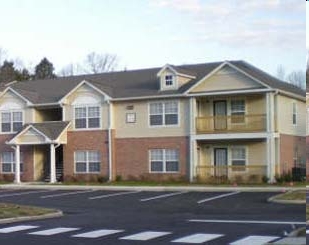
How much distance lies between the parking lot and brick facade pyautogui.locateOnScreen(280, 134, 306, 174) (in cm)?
865

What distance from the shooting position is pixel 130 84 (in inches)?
1583

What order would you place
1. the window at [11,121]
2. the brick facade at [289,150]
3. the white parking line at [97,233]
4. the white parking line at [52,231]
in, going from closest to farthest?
the white parking line at [97,233] → the white parking line at [52,231] → the brick facade at [289,150] → the window at [11,121]

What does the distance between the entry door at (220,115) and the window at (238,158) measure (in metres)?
1.62

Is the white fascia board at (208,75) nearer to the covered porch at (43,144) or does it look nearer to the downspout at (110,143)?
the downspout at (110,143)

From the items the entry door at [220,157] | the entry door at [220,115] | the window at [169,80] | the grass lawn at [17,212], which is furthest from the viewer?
the window at [169,80]

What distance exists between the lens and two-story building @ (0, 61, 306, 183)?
3506cm

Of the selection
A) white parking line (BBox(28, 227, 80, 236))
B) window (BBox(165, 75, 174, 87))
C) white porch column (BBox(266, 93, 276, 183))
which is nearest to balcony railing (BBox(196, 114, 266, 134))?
white porch column (BBox(266, 93, 276, 183))

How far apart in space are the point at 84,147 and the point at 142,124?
4098 millimetres

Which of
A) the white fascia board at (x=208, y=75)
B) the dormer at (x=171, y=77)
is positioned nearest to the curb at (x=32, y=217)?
the white fascia board at (x=208, y=75)

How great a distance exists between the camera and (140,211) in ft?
68.4

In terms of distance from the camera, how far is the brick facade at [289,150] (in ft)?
117

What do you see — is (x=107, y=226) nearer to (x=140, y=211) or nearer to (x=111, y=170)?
(x=140, y=211)

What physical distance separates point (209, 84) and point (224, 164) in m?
4.75

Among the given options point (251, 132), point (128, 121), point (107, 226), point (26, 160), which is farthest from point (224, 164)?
point (107, 226)
